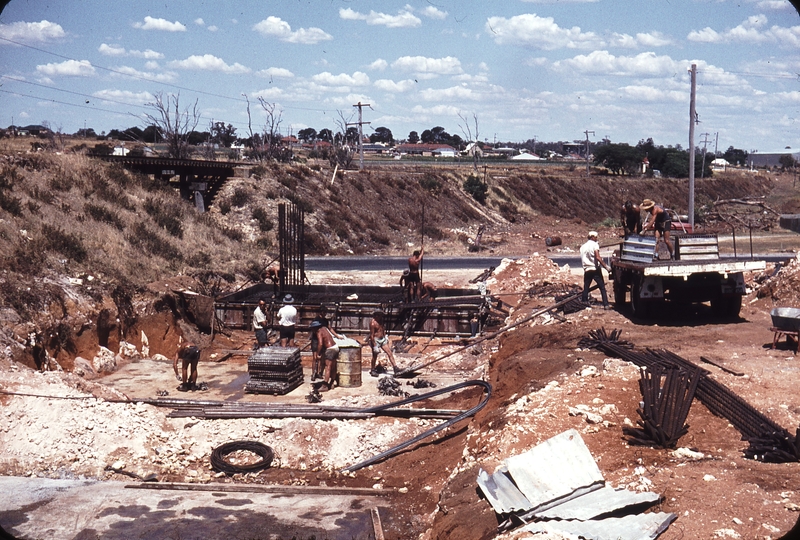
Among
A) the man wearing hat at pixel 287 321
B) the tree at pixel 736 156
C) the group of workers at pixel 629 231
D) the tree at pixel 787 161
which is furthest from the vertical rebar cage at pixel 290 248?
the tree at pixel 736 156

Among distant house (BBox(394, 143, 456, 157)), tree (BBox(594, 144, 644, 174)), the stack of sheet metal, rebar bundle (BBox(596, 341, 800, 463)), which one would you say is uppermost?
→ distant house (BBox(394, 143, 456, 157))

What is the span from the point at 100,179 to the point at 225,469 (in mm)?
21224

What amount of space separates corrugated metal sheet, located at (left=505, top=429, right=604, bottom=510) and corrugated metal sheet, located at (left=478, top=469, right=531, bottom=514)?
99 mm

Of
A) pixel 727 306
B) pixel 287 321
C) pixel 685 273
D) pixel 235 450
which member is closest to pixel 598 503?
pixel 235 450

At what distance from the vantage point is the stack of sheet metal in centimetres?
1376

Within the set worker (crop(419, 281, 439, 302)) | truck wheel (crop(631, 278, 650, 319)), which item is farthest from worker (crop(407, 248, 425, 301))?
truck wheel (crop(631, 278, 650, 319))

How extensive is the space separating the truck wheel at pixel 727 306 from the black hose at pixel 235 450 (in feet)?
30.3

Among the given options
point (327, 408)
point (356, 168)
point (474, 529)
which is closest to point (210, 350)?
point (327, 408)

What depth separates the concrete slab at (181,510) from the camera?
859 cm

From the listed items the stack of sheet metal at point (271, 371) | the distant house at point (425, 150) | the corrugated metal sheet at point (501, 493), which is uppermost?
the distant house at point (425, 150)

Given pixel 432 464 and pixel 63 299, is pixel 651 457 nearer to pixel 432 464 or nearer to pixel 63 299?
pixel 432 464

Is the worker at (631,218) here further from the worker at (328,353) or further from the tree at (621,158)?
the tree at (621,158)

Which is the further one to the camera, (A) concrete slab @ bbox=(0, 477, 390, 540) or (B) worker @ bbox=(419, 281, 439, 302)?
(B) worker @ bbox=(419, 281, 439, 302)

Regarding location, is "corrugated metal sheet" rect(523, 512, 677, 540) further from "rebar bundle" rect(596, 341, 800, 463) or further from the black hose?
the black hose
